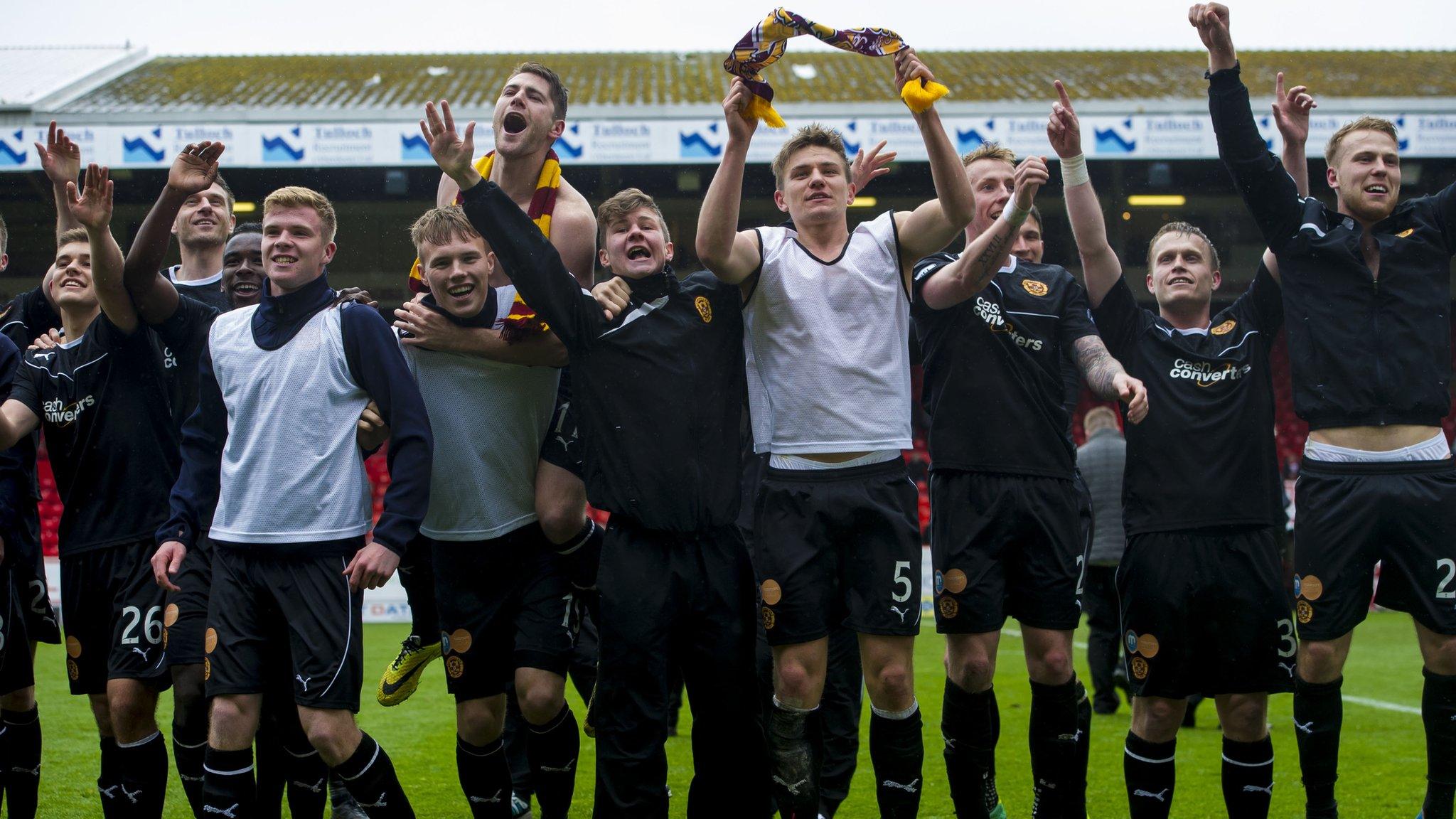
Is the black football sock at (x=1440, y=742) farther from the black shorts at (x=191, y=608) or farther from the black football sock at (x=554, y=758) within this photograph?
the black shorts at (x=191, y=608)

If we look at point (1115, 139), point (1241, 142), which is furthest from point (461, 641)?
point (1115, 139)

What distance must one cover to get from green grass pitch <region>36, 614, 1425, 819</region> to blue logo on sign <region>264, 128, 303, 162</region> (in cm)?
660

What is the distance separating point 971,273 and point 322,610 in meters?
2.26

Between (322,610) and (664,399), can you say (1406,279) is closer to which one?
(664,399)

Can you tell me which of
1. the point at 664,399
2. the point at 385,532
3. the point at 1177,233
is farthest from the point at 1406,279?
the point at 385,532

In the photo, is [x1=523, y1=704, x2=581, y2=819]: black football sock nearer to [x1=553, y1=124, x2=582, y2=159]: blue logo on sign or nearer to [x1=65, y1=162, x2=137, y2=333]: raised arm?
[x1=65, y1=162, x2=137, y2=333]: raised arm

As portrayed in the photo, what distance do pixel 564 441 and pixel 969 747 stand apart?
170 cm

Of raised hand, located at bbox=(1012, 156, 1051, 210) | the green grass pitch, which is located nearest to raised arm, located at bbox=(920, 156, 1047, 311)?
raised hand, located at bbox=(1012, 156, 1051, 210)

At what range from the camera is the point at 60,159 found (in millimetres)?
4199

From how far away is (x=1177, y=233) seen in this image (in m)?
4.36

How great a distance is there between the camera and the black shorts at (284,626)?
3.49 m

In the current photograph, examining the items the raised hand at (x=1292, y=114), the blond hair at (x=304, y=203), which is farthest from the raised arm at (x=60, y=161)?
the raised hand at (x=1292, y=114)

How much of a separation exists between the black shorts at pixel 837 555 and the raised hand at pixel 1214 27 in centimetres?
186

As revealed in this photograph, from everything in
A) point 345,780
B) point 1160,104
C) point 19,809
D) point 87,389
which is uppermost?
point 1160,104
